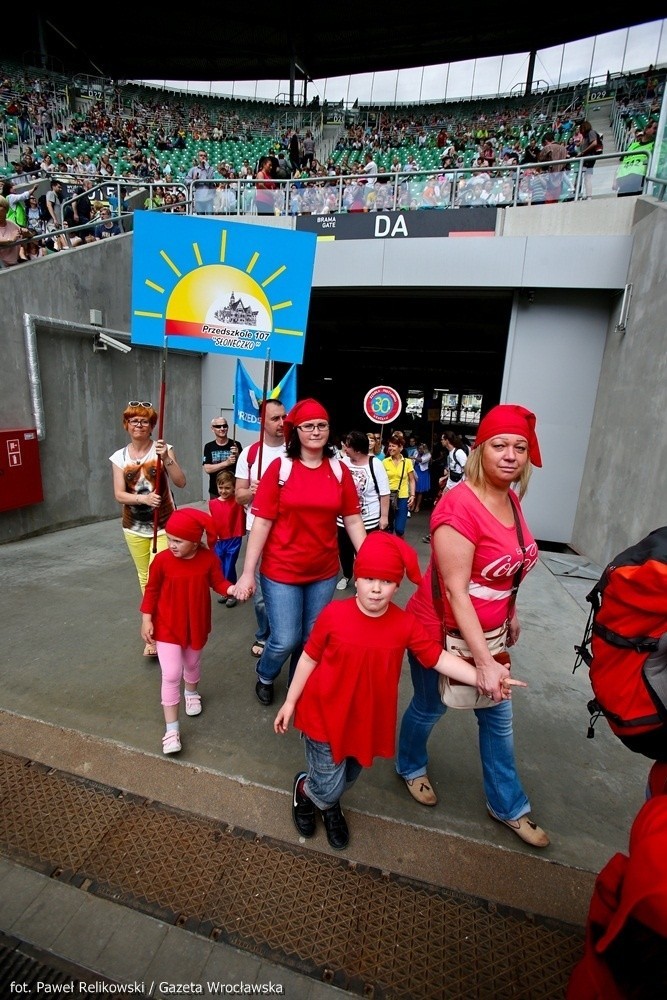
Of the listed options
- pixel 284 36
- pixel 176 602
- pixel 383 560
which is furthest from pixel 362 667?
pixel 284 36

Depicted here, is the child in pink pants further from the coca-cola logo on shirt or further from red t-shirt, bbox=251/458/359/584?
the coca-cola logo on shirt

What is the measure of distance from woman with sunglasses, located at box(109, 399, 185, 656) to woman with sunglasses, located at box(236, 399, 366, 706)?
1.06 meters

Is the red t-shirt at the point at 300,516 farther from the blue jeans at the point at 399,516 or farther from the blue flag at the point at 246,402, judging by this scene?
the blue jeans at the point at 399,516

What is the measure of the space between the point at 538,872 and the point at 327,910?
98 centimetres

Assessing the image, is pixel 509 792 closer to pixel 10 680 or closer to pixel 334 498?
pixel 334 498

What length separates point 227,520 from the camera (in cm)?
461

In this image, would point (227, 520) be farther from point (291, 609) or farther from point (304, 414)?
point (304, 414)

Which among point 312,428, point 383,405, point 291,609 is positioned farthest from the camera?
point 383,405

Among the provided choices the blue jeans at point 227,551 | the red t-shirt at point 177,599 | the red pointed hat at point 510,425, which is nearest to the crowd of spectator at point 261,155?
the blue jeans at point 227,551

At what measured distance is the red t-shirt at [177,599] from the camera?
2.76m

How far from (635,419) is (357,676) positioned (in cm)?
609

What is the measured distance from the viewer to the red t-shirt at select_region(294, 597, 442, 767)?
1977mm

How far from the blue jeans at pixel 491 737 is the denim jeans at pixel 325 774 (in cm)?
42

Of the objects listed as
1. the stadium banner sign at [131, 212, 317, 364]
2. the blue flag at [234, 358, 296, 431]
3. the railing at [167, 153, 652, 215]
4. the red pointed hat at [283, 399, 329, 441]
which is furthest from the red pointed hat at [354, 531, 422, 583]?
the railing at [167, 153, 652, 215]
